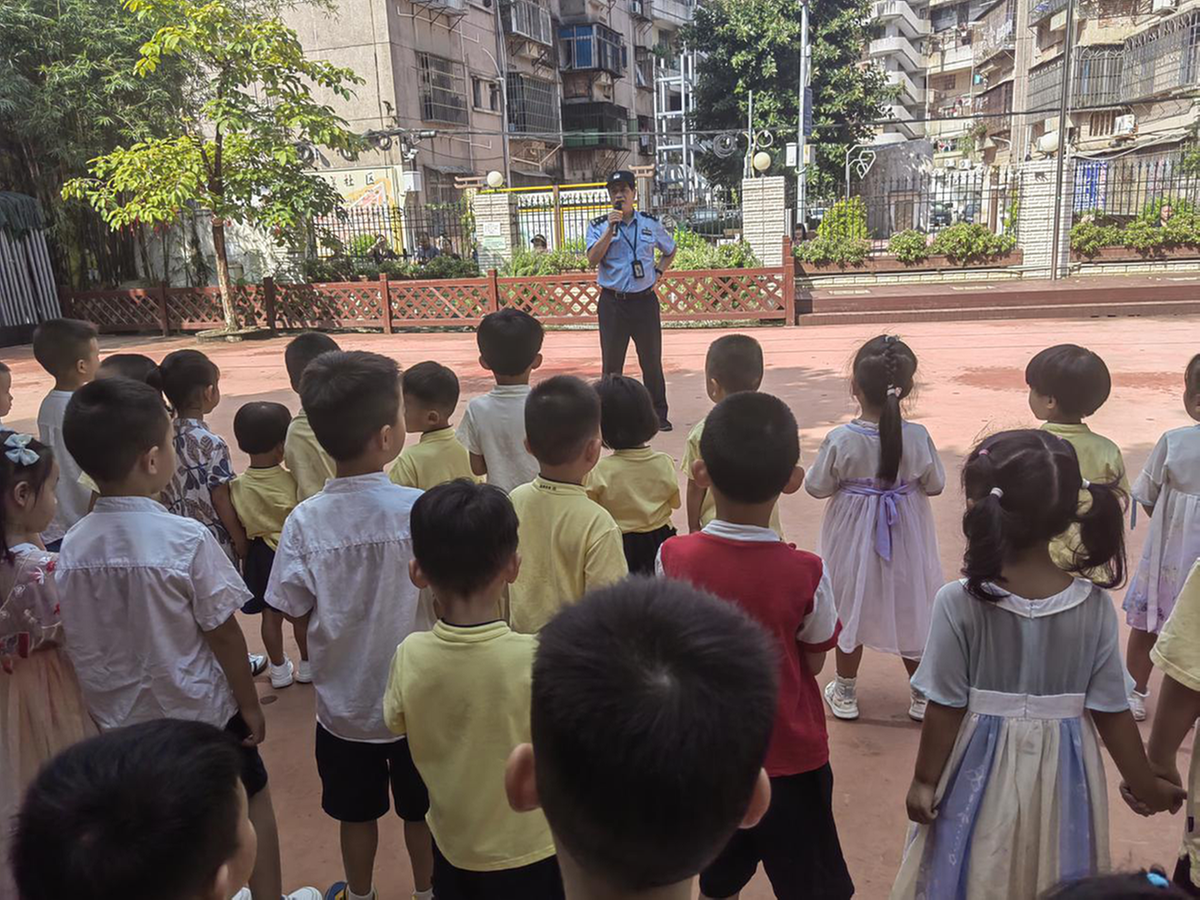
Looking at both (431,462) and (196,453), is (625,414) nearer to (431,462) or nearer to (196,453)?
(431,462)

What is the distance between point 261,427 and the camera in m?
2.85

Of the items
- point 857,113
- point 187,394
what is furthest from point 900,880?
point 857,113

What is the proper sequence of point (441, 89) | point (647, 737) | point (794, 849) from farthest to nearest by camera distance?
1. point (441, 89)
2. point (794, 849)
3. point (647, 737)

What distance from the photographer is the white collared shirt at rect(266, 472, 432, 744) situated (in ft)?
6.40

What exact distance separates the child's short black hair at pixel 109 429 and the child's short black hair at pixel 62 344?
143 cm

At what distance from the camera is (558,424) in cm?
220

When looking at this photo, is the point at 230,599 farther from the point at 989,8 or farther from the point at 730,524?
the point at 989,8

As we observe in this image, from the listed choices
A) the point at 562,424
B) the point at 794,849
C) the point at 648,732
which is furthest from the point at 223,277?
the point at 648,732

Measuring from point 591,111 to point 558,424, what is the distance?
31.0 meters

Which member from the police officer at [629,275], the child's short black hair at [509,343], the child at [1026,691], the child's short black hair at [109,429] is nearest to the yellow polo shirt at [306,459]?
the child's short black hair at [509,343]

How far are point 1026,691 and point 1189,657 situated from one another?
0.37 meters

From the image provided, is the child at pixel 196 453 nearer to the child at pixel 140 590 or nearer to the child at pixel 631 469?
the child at pixel 140 590

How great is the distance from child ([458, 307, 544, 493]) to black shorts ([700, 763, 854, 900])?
1.52 m

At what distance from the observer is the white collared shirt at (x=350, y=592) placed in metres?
1.95
